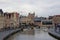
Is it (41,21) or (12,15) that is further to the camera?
(41,21)

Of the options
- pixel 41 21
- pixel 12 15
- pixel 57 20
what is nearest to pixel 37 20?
pixel 41 21

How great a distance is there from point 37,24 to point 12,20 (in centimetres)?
5079

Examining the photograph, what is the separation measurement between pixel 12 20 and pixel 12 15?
7796 millimetres

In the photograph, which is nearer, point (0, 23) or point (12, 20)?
point (0, 23)

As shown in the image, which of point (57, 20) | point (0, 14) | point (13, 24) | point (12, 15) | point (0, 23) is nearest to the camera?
point (0, 23)

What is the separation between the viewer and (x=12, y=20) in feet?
384

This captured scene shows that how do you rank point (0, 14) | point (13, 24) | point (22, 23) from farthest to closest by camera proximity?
point (22, 23) → point (13, 24) → point (0, 14)

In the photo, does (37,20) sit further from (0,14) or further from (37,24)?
(0,14)

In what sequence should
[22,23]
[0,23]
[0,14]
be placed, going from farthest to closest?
[22,23]
[0,14]
[0,23]

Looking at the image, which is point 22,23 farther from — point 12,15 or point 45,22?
point 12,15

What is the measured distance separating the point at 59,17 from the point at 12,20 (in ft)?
152

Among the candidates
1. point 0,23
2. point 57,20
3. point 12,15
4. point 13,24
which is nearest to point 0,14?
point 0,23

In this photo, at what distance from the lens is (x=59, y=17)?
152375mm

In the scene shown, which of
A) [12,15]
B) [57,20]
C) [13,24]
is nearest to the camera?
[13,24]
